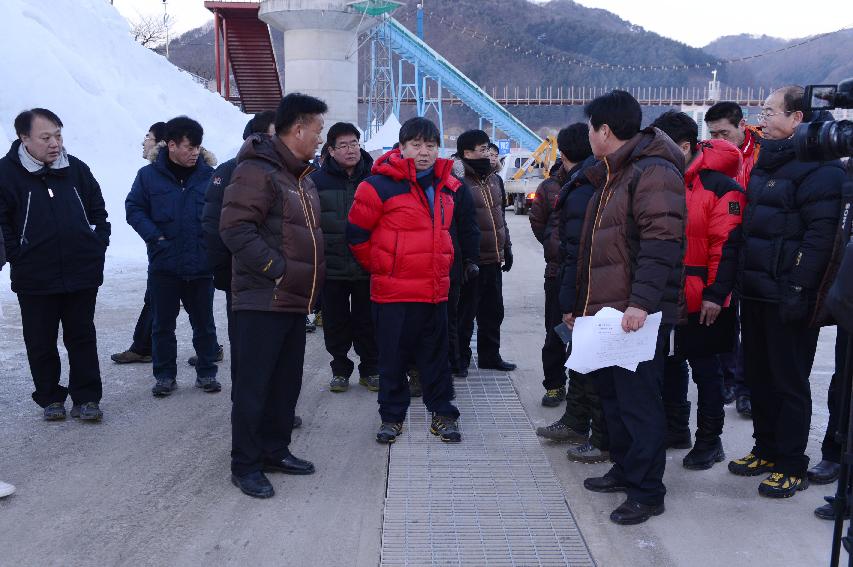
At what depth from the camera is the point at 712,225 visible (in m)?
4.39

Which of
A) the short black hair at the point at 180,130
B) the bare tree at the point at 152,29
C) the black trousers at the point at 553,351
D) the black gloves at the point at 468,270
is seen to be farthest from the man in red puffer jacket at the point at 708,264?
the bare tree at the point at 152,29

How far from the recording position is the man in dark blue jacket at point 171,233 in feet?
19.6

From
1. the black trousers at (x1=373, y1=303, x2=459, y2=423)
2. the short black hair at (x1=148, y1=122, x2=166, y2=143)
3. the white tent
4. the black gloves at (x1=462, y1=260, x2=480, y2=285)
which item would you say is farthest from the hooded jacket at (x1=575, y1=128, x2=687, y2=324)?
the white tent

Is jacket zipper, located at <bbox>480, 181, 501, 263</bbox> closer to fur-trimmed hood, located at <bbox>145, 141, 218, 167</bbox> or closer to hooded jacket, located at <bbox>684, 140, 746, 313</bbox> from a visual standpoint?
fur-trimmed hood, located at <bbox>145, 141, 218, 167</bbox>

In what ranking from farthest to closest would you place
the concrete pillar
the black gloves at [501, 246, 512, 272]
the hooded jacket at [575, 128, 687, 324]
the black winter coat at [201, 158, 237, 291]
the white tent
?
the concrete pillar → the white tent → the black gloves at [501, 246, 512, 272] → the black winter coat at [201, 158, 237, 291] → the hooded jacket at [575, 128, 687, 324]

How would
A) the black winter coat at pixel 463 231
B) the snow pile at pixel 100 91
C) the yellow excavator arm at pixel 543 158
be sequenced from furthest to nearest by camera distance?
the yellow excavator arm at pixel 543 158 → the snow pile at pixel 100 91 → the black winter coat at pixel 463 231

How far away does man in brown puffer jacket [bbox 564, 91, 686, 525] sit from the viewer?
12.4ft

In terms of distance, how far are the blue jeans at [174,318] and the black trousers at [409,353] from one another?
69.3 inches

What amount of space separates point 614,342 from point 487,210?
2.79 metres

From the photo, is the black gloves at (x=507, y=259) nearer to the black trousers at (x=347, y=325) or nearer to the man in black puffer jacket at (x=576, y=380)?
the black trousers at (x=347, y=325)

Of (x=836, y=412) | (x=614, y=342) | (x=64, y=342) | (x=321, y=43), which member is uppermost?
(x=321, y=43)

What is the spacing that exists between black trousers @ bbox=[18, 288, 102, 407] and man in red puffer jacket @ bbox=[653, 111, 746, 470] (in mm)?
3786

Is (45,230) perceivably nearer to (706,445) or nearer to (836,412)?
(706,445)

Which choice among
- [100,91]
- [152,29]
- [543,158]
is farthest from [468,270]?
[152,29]
